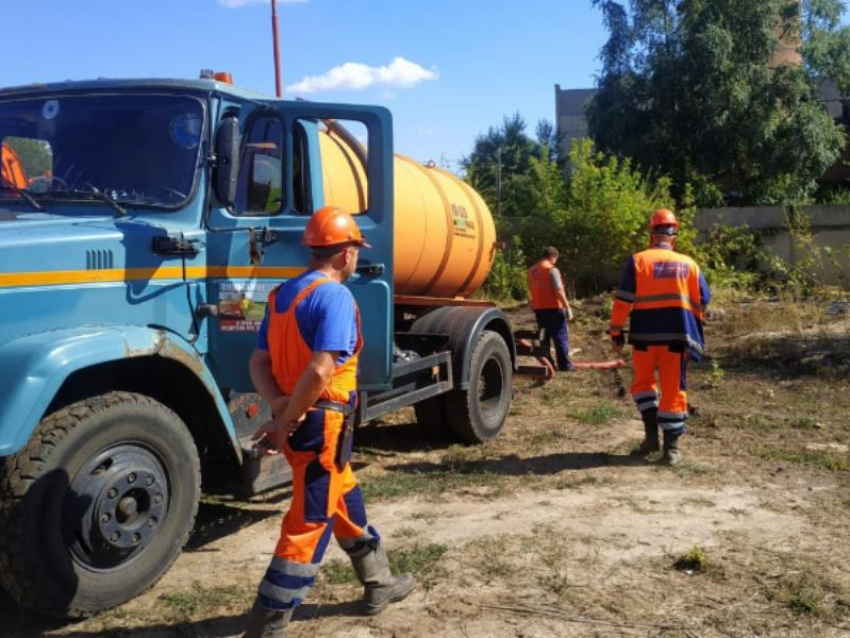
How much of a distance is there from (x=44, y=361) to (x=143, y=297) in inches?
30.2

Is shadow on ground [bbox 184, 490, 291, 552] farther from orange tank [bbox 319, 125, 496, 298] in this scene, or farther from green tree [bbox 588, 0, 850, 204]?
green tree [bbox 588, 0, 850, 204]

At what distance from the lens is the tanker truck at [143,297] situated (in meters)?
3.52

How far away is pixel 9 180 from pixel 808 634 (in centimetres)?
448

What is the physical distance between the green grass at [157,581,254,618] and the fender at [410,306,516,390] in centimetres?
300

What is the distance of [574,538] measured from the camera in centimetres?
480

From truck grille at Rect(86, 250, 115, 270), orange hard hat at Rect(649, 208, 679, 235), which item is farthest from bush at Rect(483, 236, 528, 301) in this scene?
truck grille at Rect(86, 250, 115, 270)

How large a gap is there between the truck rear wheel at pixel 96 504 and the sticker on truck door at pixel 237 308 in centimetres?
63

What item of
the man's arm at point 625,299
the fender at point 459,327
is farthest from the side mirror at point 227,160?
the man's arm at point 625,299

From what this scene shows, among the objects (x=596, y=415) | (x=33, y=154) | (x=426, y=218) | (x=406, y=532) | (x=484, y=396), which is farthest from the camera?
(x=596, y=415)

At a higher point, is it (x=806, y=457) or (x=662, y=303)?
(x=662, y=303)

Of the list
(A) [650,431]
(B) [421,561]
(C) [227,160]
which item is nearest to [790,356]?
(A) [650,431]

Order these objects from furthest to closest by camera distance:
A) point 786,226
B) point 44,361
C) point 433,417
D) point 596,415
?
point 786,226, point 596,415, point 433,417, point 44,361

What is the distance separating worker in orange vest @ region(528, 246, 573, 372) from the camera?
36.2 ft

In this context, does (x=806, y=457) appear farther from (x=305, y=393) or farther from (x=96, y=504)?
(x=96, y=504)
